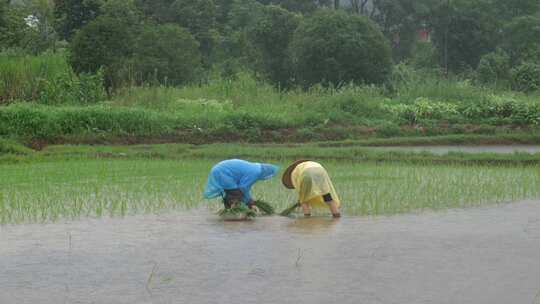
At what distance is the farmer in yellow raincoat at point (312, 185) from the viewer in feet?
32.7

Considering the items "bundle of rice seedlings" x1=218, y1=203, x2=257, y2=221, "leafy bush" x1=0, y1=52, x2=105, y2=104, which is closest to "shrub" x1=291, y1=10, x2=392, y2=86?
"leafy bush" x1=0, y1=52, x2=105, y2=104

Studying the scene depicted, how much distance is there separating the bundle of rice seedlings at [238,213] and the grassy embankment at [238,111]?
982 centimetres

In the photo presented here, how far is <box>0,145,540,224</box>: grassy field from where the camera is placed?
37.1 ft

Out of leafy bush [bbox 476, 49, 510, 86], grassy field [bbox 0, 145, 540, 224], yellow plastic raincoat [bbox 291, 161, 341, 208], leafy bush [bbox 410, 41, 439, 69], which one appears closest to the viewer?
yellow plastic raincoat [bbox 291, 161, 341, 208]

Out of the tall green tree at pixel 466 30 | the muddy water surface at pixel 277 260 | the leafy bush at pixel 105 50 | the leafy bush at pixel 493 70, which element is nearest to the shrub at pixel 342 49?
the leafy bush at pixel 105 50

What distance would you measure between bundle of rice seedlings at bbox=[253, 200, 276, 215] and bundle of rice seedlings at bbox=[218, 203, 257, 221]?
21 centimetres

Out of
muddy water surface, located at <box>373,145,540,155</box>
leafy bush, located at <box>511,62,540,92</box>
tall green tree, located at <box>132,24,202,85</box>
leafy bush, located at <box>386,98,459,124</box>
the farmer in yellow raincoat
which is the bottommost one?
muddy water surface, located at <box>373,145,540,155</box>

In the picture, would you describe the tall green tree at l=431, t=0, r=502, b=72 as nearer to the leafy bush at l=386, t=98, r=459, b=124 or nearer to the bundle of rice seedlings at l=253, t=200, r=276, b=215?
the leafy bush at l=386, t=98, r=459, b=124

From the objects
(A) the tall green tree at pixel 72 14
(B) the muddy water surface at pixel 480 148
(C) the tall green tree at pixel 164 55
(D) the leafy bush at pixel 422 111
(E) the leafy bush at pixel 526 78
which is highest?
(A) the tall green tree at pixel 72 14

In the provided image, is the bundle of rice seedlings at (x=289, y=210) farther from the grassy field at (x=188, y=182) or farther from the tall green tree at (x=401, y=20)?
the tall green tree at (x=401, y=20)

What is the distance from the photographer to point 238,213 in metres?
10.2

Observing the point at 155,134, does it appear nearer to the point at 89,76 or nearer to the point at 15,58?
the point at 89,76

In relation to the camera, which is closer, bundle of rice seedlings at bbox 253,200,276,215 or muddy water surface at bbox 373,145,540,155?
bundle of rice seedlings at bbox 253,200,276,215

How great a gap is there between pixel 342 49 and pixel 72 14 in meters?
9.69
